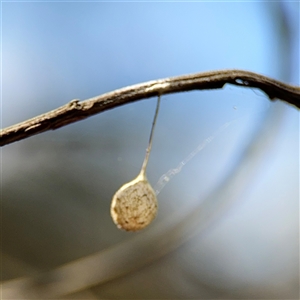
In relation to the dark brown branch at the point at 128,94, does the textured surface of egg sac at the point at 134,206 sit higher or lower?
lower

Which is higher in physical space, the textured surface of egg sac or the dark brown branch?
the dark brown branch

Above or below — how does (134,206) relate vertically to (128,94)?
below

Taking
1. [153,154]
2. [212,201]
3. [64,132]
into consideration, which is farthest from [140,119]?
[212,201]

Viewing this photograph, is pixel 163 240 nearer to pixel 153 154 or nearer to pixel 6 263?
pixel 153 154
